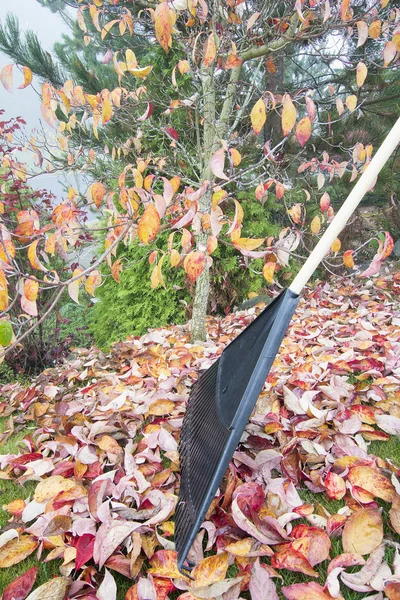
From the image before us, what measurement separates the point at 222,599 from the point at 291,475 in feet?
1.52

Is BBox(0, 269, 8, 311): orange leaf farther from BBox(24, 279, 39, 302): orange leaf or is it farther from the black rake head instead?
the black rake head

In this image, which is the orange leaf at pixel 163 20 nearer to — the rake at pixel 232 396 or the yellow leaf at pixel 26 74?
the yellow leaf at pixel 26 74

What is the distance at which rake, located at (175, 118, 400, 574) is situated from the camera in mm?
942

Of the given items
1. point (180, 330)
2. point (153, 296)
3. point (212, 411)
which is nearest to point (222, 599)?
point (212, 411)

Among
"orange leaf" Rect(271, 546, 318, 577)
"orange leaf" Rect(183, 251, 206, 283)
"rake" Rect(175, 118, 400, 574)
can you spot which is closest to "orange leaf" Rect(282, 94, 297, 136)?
"rake" Rect(175, 118, 400, 574)

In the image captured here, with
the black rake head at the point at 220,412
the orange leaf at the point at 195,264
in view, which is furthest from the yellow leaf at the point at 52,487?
the orange leaf at the point at 195,264

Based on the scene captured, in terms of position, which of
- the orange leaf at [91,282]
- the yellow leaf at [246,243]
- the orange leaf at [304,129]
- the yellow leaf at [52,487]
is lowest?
the yellow leaf at [52,487]

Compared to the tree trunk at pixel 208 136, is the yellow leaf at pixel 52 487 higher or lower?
lower

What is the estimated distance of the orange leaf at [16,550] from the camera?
3.42 feet

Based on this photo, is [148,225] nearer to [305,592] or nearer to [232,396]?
[232,396]

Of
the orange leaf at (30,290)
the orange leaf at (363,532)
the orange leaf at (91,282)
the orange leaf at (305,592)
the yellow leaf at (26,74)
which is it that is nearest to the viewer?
the orange leaf at (305,592)

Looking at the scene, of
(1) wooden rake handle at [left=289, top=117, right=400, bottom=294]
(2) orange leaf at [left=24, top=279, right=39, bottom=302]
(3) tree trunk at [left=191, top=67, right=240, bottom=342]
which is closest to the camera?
(1) wooden rake handle at [left=289, top=117, right=400, bottom=294]

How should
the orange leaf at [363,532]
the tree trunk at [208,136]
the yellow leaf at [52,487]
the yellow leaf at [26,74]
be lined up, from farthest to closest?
the tree trunk at [208,136] < the yellow leaf at [26,74] < the yellow leaf at [52,487] < the orange leaf at [363,532]

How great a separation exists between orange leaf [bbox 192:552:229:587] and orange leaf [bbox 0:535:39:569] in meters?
0.51
